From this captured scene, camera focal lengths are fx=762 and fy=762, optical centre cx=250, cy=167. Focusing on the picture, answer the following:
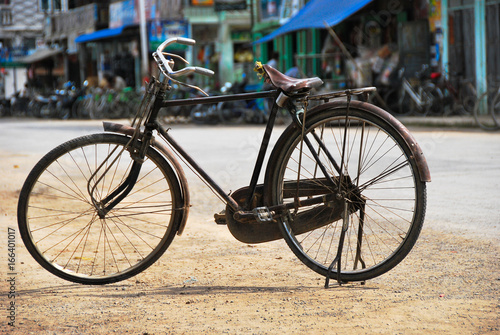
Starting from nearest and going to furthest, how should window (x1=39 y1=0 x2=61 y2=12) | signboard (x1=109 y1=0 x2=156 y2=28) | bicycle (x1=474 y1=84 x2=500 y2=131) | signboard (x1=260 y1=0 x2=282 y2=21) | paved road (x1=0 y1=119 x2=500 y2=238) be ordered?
paved road (x1=0 y1=119 x2=500 y2=238) → bicycle (x1=474 y1=84 x2=500 y2=131) → signboard (x1=260 y1=0 x2=282 y2=21) → signboard (x1=109 y1=0 x2=156 y2=28) → window (x1=39 y1=0 x2=61 y2=12)

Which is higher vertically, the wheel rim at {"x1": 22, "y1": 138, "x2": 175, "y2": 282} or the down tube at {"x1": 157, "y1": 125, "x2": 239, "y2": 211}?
the down tube at {"x1": 157, "y1": 125, "x2": 239, "y2": 211}

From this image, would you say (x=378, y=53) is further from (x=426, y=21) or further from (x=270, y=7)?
(x=270, y=7)

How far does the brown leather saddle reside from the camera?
347 centimetres

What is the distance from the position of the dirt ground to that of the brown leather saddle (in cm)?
93

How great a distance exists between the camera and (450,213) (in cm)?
559

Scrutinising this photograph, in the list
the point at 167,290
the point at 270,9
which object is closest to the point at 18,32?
the point at 270,9

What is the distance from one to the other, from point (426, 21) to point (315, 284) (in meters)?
16.1

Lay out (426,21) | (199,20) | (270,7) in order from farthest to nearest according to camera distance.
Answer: (199,20) → (270,7) → (426,21)

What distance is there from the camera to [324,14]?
60.2ft

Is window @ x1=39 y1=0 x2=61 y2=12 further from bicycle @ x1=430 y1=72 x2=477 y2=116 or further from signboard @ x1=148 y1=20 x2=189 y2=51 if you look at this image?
bicycle @ x1=430 y1=72 x2=477 y2=116

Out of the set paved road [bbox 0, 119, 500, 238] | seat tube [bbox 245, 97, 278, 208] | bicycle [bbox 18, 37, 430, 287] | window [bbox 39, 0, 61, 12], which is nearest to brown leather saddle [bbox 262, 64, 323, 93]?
bicycle [bbox 18, 37, 430, 287]

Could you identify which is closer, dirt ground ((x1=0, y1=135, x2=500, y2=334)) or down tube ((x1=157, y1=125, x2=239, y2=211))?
→ dirt ground ((x1=0, y1=135, x2=500, y2=334))

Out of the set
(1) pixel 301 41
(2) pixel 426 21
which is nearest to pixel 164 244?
(2) pixel 426 21

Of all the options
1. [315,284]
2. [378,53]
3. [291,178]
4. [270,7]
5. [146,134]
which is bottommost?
[315,284]
